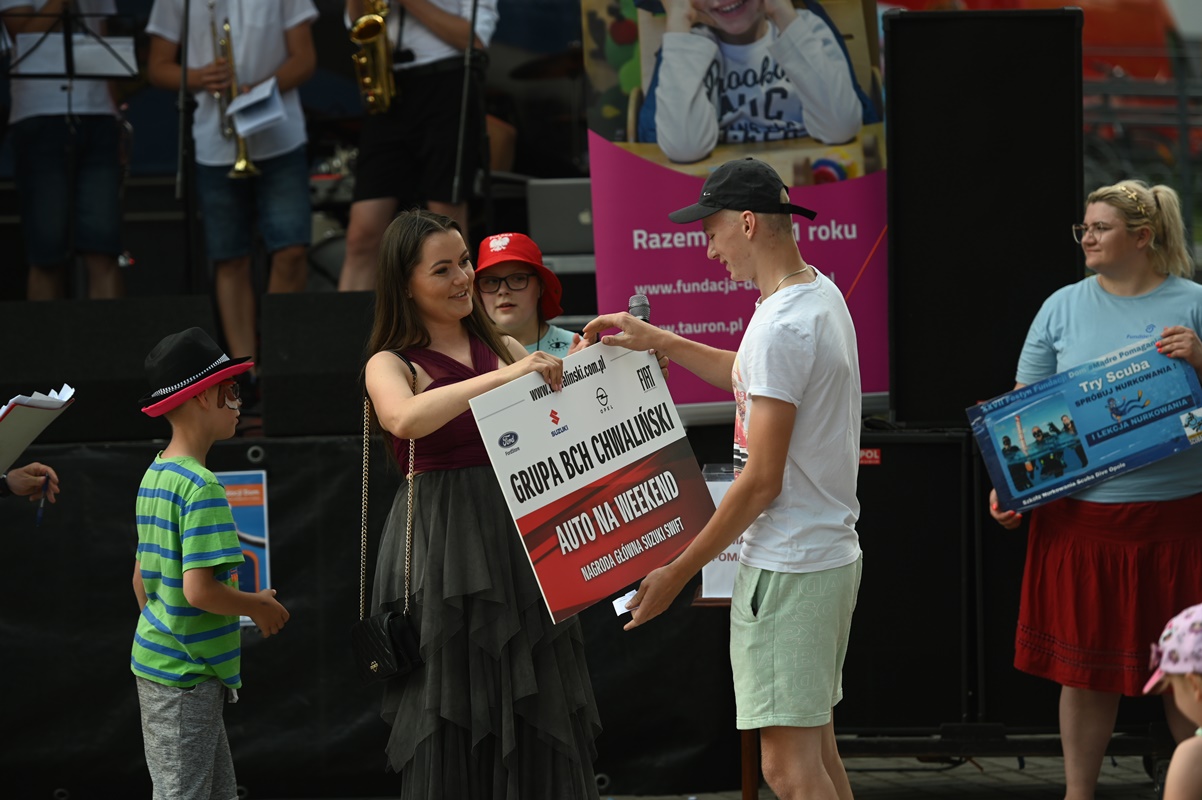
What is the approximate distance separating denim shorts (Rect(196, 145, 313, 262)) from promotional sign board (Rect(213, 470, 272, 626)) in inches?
53.5

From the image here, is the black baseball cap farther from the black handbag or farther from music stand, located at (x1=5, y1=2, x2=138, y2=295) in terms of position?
music stand, located at (x1=5, y1=2, x2=138, y2=295)

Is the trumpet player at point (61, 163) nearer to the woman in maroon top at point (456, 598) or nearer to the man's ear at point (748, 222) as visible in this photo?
the woman in maroon top at point (456, 598)

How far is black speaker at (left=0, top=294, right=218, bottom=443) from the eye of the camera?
16.9 ft

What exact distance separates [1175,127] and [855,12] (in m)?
4.69

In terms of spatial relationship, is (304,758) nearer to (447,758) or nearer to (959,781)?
(447,758)

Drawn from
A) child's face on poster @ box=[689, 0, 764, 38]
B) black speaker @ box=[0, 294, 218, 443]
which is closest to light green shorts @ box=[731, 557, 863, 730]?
child's face on poster @ box=[689, 0, 764, 38]

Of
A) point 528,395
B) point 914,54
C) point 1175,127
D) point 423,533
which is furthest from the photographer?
point 1175,127

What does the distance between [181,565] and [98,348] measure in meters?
1.89

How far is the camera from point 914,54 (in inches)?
194

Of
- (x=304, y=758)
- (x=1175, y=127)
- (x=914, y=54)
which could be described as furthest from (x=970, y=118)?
(x=1175, y=127)

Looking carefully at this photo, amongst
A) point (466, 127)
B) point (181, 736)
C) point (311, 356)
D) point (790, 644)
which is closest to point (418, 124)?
point (466, 127)

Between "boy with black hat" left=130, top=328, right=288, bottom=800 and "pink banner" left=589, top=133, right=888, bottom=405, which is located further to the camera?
"pink banner" left=589, top=133, right=888, bottom=405

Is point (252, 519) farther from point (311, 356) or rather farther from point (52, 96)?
point (52, 96)

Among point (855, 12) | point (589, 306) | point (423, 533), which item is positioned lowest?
point (423, 533)
